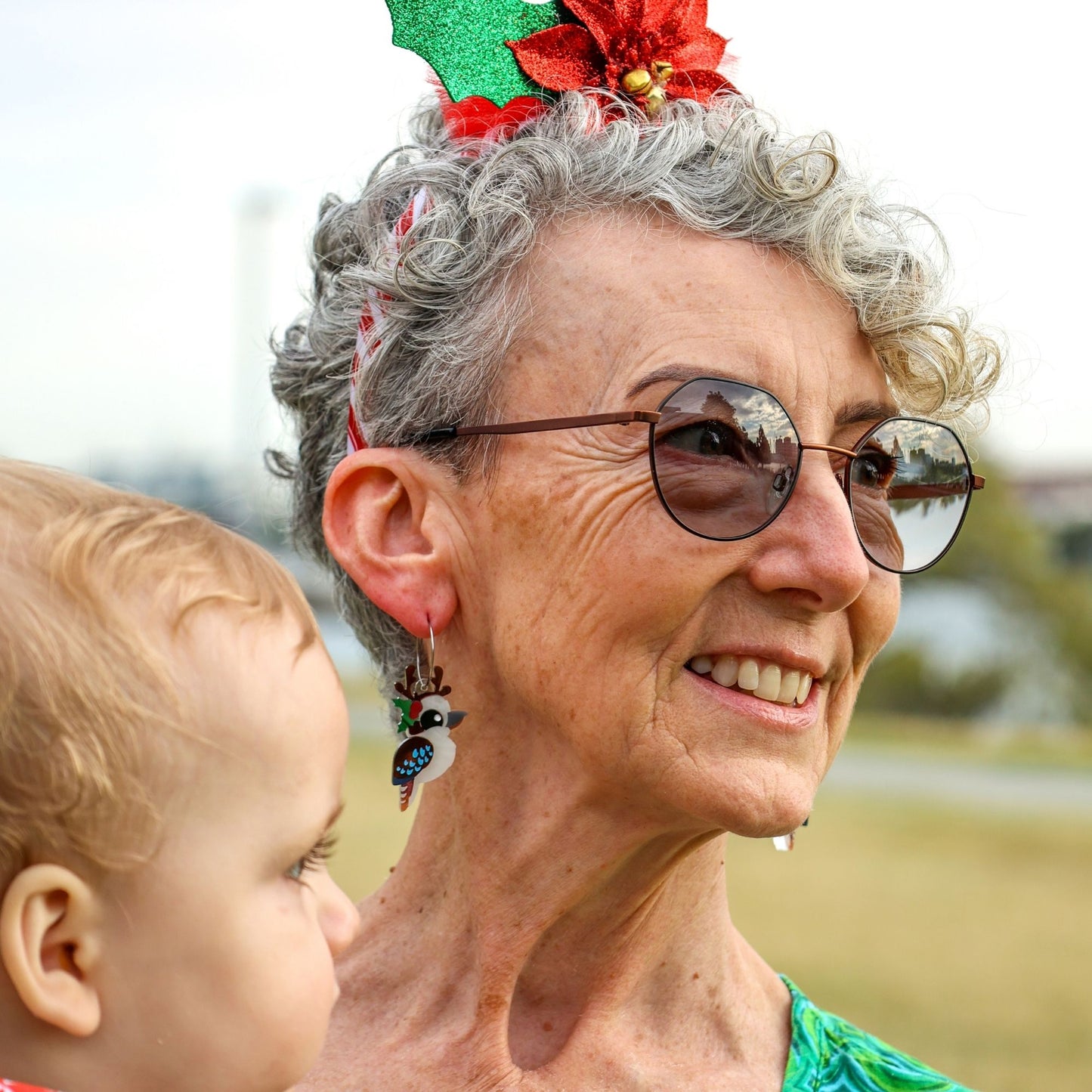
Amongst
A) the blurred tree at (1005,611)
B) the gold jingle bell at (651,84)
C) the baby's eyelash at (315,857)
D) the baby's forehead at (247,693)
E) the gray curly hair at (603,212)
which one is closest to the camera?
the baby's forehead at (247,693)

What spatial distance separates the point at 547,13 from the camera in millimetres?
2354

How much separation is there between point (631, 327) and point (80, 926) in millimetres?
1151

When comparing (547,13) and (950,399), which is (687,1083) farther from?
(547,13)

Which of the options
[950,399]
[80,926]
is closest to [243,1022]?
[80,926]

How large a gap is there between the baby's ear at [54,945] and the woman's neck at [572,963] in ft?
2.87

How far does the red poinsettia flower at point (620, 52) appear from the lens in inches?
89.8

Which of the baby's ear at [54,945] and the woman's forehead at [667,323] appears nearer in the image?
the baby's ear at [54,945]

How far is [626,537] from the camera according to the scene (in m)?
2.03

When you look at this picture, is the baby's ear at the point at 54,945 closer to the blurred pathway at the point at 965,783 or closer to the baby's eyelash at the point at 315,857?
the baby's eyelash at the point at 315,857

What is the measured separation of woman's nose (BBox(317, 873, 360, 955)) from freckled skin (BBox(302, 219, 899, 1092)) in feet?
1.59

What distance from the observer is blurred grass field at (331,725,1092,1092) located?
31.4 ft

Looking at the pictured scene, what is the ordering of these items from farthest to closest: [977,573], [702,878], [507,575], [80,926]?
[977,573] → [702,878] → [507,575] → [80,926]

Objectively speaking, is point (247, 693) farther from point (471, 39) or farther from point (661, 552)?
point (471, 39)

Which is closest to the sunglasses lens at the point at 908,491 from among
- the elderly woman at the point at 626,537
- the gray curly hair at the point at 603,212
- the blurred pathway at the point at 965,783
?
the elderly woman at the point at 626,537
